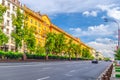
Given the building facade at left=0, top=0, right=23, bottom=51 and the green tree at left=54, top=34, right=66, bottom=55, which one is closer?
the building facade at left=0, top=0, right=23, bottom=51

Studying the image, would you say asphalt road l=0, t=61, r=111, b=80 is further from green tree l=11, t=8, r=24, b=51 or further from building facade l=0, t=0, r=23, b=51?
building facade l=0, t=0, r=23, b=51

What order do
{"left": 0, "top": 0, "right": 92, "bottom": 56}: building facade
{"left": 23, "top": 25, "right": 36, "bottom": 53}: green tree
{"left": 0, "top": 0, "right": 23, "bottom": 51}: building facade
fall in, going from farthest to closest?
{"left": 0, "top": 0, "right": 92, "bottom": 56}: building facade, {"left": 0, "top": 0, "right": 23, "bottom": 51}: building facade, {"left": 23, "top": 25, "right": 36, "bottom": 53}: green tree

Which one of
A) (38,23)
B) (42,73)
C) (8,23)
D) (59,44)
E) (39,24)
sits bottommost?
(42,73)

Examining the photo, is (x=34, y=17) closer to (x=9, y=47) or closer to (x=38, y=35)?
(x=38, y=35)

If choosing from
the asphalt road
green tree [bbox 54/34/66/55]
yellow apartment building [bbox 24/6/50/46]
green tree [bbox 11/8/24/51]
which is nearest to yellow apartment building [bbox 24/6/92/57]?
yellow apartment building [bbox 24/6/50/46]

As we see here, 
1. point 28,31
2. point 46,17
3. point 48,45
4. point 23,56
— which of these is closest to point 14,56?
point 23,56

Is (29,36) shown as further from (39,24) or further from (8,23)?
(39,24)

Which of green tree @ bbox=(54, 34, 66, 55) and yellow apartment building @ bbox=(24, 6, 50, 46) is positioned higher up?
yellow apartment building @ bbox=(24, 6, 50, 46)

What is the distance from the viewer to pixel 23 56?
62.3m

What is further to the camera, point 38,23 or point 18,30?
point 38,23

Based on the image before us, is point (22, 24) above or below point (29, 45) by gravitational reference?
above

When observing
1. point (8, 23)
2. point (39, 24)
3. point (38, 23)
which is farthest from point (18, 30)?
point (39, 24)

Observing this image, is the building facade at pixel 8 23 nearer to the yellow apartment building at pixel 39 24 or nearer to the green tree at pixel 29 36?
the green tree at pixel 29 36

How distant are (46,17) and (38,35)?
52.9ft
